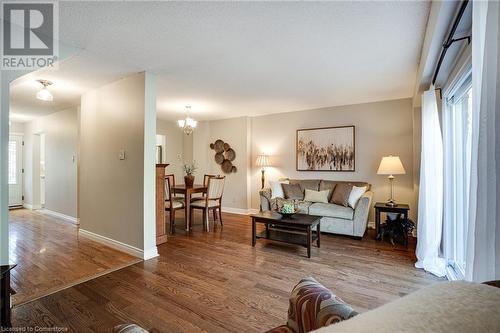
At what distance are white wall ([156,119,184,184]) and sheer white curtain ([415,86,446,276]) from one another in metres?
5.73

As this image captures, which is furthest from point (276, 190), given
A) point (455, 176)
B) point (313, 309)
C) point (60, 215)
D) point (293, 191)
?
point (60, 215)

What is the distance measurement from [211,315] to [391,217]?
11.0ft

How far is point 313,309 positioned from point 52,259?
11.5 ft

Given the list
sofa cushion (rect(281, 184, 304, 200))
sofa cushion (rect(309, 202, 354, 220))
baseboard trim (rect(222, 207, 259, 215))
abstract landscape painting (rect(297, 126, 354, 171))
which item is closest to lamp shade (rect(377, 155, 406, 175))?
sofa cushion (rect(309, 202, 354, 220))

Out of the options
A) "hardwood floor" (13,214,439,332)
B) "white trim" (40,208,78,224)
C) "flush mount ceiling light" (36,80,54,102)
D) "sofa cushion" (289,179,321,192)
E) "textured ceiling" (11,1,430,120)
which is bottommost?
"white trim" (40,208,78,224)

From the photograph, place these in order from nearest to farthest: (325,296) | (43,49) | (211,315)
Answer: (325,296) < (211,315) < (43,49)

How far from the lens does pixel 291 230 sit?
3.83 metres

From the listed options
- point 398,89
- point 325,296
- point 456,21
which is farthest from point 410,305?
point 398,89

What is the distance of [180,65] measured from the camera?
2865 millimetres

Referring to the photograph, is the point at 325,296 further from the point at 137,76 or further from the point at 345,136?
the point at 345,136

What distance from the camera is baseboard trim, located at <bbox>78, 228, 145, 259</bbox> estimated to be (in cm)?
308

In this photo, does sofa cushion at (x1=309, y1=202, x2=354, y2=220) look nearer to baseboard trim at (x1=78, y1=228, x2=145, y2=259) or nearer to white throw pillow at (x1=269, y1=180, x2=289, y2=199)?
white throw pillow at (x1=269, y1=180, x2=289, y2=199)

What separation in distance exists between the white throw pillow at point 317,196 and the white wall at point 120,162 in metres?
2.85
